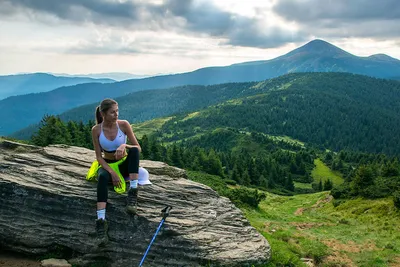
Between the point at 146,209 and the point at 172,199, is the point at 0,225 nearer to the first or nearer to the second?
the point at 146,209

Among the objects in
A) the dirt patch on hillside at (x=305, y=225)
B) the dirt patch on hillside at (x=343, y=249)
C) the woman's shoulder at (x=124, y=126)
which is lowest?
the dirt patch on hillside at (x=305, y=225)

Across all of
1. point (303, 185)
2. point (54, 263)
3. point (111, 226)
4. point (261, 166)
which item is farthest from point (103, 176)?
point (303, 185)

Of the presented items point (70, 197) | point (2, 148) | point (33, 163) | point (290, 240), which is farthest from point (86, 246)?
point (290, 240)

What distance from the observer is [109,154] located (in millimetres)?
11953

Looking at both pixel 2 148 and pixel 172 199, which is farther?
pixel 2 148

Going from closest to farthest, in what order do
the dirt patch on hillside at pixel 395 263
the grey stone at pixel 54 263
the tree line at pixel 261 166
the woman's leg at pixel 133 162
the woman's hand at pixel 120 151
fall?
the grey stone at pixel 54 263 < the woman's hand at pixel 120 151 < the woman's leg at pixel 133 162 < the dirt patch on hillside at pixel 395 263 < the tree line at pixel 261 166

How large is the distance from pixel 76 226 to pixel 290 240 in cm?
1219

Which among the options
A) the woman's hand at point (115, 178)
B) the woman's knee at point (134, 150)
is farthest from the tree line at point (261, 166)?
the woman's hand at point (115, 178)

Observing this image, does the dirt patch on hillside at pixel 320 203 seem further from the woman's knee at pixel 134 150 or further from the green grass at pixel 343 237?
the woman's knee at pixel 134 150

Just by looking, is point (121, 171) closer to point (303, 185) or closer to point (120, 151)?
point (120, 151)

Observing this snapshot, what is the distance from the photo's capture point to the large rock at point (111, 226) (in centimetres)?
1156

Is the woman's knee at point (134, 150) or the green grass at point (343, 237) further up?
the woman's knee at point (134, 150)

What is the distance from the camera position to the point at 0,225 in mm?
12336

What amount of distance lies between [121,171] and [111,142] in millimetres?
1337
